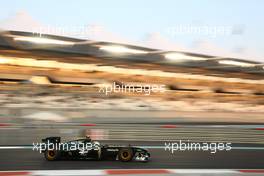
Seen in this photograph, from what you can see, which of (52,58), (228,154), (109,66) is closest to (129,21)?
(109,66)

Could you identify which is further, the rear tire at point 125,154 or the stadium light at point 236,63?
the stadium light at point 236,63

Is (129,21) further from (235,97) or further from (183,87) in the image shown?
(235,97)

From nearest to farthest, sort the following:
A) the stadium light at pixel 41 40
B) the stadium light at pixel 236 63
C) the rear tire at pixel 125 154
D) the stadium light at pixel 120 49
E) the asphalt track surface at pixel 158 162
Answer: the asphalt track surface at pixel 158 162, the rear tire at pixel 125 154, the stadium light at pixel 41 40, the stadium light at pixel 120 49, the stadium light at pixel 236 63

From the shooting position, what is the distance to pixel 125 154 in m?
6.14

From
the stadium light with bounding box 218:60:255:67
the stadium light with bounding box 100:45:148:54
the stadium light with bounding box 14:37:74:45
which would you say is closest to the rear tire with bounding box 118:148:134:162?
the stadium light with bounding box 100:45:148:54

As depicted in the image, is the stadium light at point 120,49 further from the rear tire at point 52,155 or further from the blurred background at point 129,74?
the rear tire at point 52,155

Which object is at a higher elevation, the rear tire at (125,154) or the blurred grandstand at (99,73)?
the blurred grandstand at (99,73)

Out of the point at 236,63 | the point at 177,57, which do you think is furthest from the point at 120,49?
the point at 236,63

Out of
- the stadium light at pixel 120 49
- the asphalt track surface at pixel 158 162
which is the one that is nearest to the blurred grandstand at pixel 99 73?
the stadium light at pixel 120 49

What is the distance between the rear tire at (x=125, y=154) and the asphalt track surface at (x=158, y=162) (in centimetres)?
7

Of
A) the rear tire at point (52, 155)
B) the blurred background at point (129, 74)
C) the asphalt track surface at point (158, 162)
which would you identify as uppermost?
the blurred background at point (129, 74)

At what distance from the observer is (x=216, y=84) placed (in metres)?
7.34

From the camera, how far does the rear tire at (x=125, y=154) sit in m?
6.10

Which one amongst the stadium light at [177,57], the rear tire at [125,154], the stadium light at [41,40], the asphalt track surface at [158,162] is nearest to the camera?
the asphalt track surface at [158,162]
